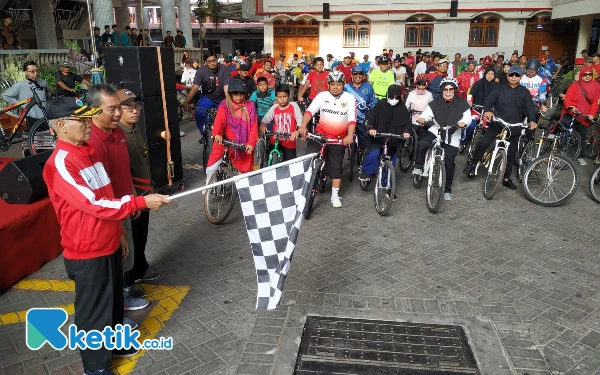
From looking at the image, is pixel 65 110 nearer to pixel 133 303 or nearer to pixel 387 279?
pixel 133 303

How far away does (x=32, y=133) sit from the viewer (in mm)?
9125

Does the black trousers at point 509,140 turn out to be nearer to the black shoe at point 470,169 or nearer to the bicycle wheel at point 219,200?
the black shoe at point 470,169

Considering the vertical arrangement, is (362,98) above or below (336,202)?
above

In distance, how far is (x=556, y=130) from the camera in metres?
10.1

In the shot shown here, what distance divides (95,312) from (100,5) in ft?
56.2

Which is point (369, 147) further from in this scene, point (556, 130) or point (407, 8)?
point (407, 8)

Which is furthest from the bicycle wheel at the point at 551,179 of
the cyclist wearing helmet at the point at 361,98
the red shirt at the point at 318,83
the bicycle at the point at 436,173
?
the red shirt at the point at 318,83

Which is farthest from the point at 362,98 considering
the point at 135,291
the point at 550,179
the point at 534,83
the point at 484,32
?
the point at 484,32

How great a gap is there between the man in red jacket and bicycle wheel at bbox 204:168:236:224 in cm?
312

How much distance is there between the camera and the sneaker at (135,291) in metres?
4.50

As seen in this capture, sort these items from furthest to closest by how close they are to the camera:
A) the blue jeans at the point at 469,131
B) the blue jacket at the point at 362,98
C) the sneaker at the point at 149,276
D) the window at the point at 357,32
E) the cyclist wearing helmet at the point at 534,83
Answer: the window at the point at 357,32 < the cyclist wearing helmet at the point at 534,83 < the blue jeans at the point at 469,131 < the blue jacket at the point at 362,98 < the sneaker at the point at 149,276

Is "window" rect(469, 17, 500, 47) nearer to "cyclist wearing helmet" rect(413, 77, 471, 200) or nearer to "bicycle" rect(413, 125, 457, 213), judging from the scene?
"cyclist wearing helmet" rect(413, 77, 471, 200)

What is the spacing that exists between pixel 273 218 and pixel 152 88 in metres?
4.47

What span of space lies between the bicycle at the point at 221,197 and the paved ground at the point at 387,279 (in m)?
0.21
